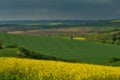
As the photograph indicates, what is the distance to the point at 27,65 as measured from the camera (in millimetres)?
25172

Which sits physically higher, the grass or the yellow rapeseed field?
the yellow rapeseed field

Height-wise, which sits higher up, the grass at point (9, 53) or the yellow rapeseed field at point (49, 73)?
the yellow rapeseed field at point (49, 73)

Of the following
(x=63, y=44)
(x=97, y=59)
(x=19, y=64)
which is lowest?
(x=63, y=44)

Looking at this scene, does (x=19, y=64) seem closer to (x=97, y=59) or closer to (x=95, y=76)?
(x=95, y=76)

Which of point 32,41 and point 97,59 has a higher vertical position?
point 97,59

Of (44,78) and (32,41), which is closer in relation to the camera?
(44,78)

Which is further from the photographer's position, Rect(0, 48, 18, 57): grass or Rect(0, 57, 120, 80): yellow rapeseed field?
Rect(0, 48, 18, 57): grass

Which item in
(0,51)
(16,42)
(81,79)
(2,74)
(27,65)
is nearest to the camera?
(81,79)

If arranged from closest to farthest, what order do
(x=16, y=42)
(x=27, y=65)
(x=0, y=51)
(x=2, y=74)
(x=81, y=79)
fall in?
1. (x=81, y=79)
2. (x=2, y=74)
3. (x=27, y=65)
4. (x=0, y=51)
5. (x=16, y=42)

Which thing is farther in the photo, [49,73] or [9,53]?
[9,53]

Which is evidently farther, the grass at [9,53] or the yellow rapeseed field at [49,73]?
the grass at [9,53]

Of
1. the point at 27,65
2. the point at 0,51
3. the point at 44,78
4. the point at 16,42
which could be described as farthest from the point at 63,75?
the point at 16,42

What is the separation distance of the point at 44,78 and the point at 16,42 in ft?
132

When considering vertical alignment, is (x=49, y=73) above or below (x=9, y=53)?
above
